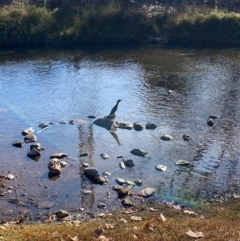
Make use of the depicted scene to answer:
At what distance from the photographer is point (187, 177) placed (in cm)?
1531

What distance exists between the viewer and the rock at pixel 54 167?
1561cm

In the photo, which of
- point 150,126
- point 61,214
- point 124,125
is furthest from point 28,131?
point 61,214

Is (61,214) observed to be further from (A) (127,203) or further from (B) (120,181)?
(B) (120,181)

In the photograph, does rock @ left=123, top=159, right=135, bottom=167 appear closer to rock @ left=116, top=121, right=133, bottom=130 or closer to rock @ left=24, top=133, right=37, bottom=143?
rock @ left=116, top=121, right=133, bottom=130

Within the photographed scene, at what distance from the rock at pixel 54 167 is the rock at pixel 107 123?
3.86 m

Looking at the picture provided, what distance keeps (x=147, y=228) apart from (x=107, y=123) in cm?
959

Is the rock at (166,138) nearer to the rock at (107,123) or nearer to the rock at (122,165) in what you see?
the rock at (107,123)

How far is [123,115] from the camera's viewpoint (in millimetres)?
21062

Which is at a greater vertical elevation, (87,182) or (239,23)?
(239,23)

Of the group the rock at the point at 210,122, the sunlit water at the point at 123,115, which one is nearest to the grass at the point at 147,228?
the sunlit water at the point at 123,115

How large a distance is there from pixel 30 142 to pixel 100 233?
8709mm

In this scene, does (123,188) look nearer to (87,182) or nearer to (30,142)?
(87,182)

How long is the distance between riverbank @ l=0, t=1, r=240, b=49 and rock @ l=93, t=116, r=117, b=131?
16.0 m

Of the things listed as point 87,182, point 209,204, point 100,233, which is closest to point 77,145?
point 87,182
